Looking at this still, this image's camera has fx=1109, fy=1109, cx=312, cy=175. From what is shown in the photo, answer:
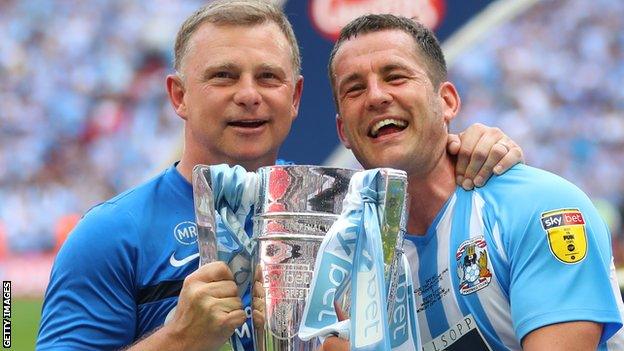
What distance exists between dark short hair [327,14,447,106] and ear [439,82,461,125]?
0.05m

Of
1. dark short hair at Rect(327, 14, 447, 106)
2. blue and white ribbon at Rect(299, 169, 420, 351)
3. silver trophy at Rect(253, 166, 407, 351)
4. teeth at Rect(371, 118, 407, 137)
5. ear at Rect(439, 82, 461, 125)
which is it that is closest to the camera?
blue and white ribbon at Rect(299, 169, 420, 351)

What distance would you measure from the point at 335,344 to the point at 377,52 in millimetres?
1146

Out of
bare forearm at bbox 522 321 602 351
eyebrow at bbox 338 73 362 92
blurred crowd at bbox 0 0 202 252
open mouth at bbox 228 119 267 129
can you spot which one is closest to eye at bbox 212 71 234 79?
open mouth at bbox 228 119 267 129

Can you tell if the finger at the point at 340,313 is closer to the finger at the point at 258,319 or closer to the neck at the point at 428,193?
the finger at the point at 258,319

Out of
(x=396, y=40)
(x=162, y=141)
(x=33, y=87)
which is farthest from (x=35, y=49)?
(x=396, y=40)

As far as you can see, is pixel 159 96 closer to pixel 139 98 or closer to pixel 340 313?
pixel 139 98

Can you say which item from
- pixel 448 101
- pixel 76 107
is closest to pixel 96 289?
pixel 448 101

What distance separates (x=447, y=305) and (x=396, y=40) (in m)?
0.89

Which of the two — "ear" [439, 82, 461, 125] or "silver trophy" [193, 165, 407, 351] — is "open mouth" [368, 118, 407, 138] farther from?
"silver trophy" [193, 165, 407, 351]

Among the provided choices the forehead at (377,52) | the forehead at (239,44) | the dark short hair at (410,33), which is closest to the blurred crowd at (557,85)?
the dark short hair at (410,33)

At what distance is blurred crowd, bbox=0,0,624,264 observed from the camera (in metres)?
11.0

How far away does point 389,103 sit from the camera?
3588mm

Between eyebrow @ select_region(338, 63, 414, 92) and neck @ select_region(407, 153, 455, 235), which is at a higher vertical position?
eyebrow @ select_region(338, 63, 414, 92)

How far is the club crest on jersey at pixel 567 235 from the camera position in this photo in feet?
10.5
